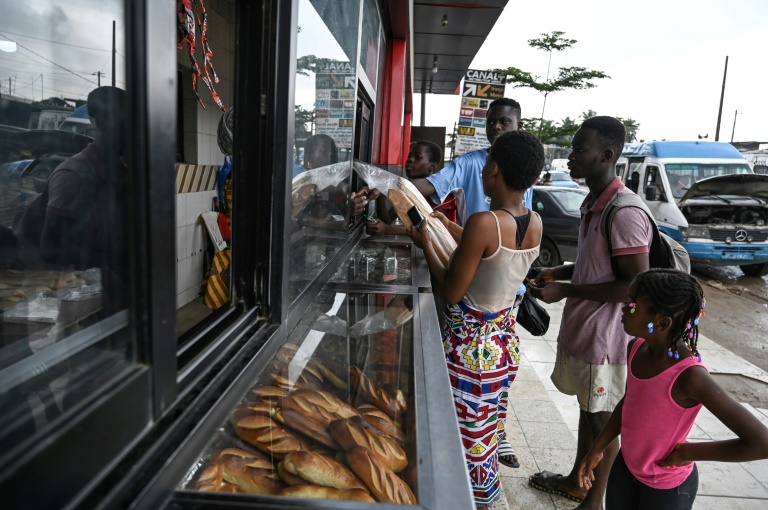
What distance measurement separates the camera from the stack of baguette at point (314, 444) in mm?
1040

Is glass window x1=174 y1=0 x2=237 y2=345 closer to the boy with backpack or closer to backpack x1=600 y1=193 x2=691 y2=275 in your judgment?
the boy with backpack

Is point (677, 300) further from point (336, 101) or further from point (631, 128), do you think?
point (631, 128)

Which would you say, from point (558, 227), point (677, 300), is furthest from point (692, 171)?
point (677, 300)

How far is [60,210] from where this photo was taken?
1.07 meters

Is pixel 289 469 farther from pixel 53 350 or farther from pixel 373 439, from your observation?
pixel 53 350

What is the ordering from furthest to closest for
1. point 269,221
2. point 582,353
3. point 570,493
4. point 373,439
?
1. point 570,493
2. point 582,353
3. point 269,221
4. point 373,439

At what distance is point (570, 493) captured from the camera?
285 centimetres

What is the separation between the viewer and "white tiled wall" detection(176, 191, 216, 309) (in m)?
5.00

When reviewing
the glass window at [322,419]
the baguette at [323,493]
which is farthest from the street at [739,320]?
the baguette at [323,493]

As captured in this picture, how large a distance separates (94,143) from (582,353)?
236 cm

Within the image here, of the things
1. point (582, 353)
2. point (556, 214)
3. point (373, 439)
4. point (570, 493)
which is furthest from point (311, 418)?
point (556, 214)

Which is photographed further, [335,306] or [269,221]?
[335,306]

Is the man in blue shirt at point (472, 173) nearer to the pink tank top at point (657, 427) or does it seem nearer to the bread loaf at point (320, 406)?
the pink tank top at point (657, 427)

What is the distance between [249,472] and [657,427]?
1.53m
